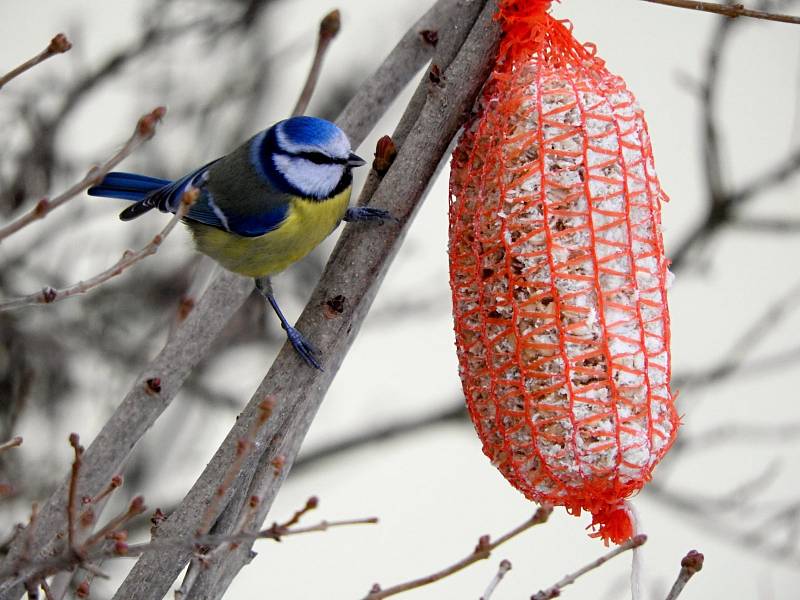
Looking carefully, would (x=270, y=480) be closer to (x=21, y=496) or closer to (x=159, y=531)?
(x=159, y=531)

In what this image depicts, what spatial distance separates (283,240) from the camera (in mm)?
2334

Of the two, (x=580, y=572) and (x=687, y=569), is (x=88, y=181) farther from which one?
(x=687, y=569)

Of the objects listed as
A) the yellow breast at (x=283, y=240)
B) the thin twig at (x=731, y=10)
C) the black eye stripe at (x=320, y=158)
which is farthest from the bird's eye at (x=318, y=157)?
the thin twig at (x=731, y=10)

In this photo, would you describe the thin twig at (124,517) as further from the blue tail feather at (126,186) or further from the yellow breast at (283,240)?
the blue tail feather at (126,186)

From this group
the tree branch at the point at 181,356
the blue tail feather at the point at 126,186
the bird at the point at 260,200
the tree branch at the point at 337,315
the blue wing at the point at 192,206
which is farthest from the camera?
the blue tail feather at the point at 126,186

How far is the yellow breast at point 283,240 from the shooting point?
2.26 metres

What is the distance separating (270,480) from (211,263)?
1.22m

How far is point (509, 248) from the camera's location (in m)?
1.62

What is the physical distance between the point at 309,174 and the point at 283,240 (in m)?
0.19

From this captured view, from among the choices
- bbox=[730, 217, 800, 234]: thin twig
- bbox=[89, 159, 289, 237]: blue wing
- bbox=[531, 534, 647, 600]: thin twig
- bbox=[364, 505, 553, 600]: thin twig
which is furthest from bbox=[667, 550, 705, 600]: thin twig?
bbox=[730, 217, 800, 234]: thin twig

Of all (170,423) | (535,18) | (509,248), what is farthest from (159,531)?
(170,423)

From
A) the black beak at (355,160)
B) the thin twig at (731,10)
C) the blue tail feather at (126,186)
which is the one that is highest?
the blue tail feather at (126,186)

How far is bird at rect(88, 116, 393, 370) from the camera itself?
223 cm

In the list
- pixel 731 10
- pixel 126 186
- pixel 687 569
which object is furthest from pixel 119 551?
pixel 126 186
